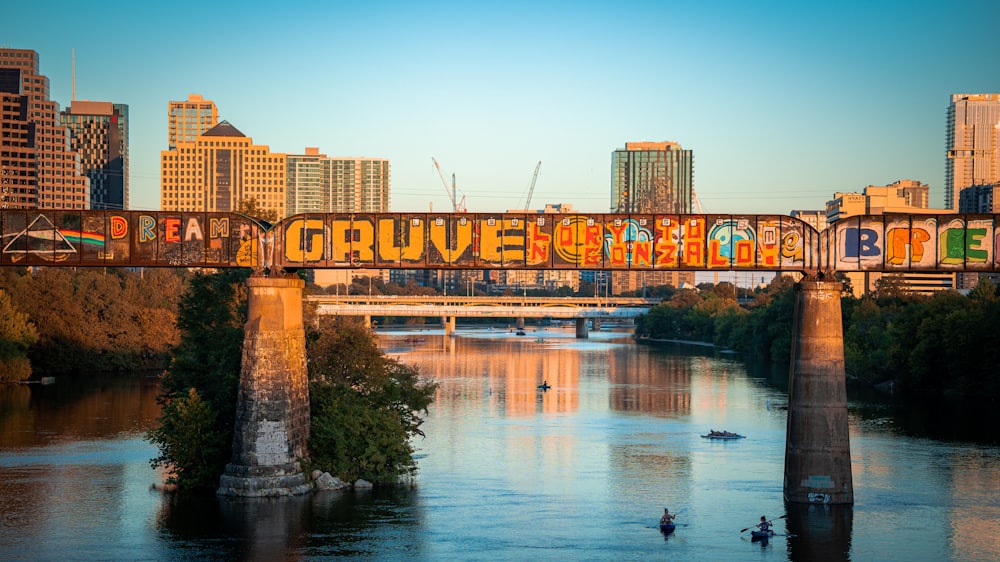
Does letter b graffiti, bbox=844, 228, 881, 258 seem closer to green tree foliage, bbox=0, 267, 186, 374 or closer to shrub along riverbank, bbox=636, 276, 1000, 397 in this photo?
shrub along riverbank, bbox=636, 276, 1000, 397

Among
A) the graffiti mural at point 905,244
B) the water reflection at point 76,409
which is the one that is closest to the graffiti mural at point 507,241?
the graffiti mural at point 905,244

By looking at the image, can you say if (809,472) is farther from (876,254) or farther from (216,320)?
(216,320)

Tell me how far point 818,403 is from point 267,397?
2624cm

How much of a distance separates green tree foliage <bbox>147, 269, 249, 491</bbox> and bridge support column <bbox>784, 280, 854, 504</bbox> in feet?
93.4

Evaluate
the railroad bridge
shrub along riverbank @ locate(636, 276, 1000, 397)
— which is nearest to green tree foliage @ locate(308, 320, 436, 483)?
the railroad bridge

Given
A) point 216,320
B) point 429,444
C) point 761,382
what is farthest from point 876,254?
point 761,382

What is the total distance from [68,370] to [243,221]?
87.2 metres

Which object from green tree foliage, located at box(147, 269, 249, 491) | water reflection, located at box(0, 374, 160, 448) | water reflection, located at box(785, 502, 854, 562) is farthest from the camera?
water reflection, located at box(0, 374, 160, 448)

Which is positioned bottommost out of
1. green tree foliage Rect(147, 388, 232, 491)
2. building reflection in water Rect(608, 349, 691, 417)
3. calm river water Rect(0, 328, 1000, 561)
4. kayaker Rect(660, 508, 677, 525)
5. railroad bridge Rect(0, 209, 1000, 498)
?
building reflection in water Rect(608, 349, 691, 417)

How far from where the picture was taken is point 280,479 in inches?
2250

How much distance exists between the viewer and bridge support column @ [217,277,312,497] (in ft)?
184

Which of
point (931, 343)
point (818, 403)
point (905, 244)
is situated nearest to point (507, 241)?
point (818, 403)

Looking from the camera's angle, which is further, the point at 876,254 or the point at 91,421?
the point at 91,421

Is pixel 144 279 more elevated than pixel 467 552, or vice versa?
pixel 144 279
